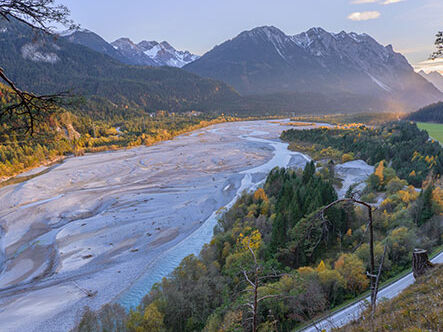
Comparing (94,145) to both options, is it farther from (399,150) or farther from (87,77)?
(87,77)

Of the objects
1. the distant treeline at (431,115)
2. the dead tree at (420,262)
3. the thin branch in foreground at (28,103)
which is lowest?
the dead tree at (420,262)

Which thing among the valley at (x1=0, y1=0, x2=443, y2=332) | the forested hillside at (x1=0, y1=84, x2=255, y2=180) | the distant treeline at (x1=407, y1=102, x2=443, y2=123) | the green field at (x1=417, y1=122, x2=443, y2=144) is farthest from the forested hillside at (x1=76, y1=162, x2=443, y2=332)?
the distant treeline at (x1=407, y1=102, x2=443, y2=123)

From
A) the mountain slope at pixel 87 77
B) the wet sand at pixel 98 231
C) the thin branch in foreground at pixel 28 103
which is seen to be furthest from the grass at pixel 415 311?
the mountain slope at pixel 87 77

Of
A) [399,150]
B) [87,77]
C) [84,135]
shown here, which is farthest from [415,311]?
[87,77]

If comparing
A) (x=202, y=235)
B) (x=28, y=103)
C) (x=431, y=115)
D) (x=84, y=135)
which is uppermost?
(x=28, y=103)

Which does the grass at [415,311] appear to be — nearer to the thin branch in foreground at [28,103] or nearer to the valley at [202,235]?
the valley at [202,235]

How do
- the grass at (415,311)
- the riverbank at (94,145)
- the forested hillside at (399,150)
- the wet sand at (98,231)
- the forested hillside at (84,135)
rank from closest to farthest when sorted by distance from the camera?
the grass at (415,311) < the wet sand at (98,231) < the forested hillside at (399,150) < the forested hillside at (84,135) < the riverbank at (94,145)

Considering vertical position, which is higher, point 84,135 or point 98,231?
point 84,135

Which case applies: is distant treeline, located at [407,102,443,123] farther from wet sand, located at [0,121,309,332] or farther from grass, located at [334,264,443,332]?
grass, located at [334,264,443,332]

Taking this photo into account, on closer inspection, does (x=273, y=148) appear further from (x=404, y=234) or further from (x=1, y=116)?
(x=1, y=116)
